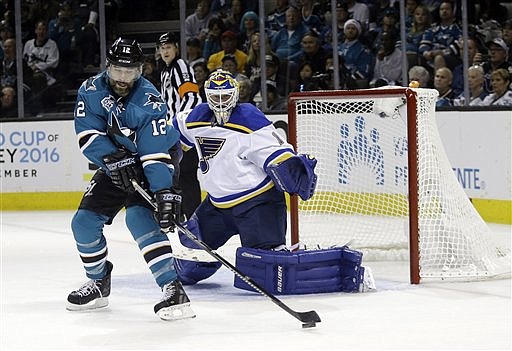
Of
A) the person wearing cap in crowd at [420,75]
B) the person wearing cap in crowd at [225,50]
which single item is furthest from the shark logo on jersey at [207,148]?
the person wearing cap in crowd at [225,50]

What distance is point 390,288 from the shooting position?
5.12 m

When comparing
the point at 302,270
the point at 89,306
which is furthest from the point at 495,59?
the point at 89,306

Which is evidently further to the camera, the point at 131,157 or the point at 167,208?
the point at 131,157

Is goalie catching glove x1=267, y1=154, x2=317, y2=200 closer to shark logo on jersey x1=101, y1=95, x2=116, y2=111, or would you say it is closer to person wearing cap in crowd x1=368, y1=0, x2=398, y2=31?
shark logo on jersey x1=101, y1=95, x2=116, y2=111

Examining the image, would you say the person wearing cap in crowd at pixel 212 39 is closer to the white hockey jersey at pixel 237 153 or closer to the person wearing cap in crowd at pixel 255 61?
the person wearing cap in crowd at pixel 255 61

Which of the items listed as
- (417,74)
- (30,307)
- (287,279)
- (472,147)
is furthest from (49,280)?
(417,74)

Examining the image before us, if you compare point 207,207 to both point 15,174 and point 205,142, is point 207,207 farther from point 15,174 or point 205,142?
point 15,174

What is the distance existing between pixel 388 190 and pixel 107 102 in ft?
8.73

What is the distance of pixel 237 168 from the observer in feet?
16.5

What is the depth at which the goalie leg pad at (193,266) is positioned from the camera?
5145mm

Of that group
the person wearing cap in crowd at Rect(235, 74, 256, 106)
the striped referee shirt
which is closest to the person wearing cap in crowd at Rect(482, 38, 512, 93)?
the person wearing cap in crowd at Rect(235, 74, 256, 106)

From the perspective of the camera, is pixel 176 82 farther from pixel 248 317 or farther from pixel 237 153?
pixel 248 317

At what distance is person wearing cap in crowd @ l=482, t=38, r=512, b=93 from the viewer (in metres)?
7.89

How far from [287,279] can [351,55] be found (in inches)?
159
